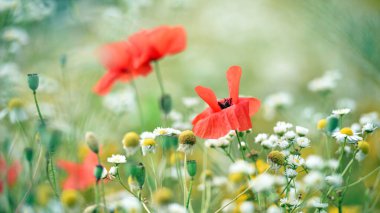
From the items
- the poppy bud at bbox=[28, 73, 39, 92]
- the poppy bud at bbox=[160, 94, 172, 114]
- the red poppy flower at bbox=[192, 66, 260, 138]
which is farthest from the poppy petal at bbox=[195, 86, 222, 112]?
the poppy bud at bbox=[28, 73, 39, 92]

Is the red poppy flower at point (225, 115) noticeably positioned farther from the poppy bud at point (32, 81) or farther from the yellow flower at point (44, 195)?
the yellow flower at point (44, 195)

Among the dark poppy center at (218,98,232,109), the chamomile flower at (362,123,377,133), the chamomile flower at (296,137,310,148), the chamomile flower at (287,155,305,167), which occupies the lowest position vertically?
the chamomile flower at (287,155,305,167)

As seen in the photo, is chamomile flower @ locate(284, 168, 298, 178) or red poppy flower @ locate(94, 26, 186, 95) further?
red poppy flower @ locate(94, 26, 186, 95)

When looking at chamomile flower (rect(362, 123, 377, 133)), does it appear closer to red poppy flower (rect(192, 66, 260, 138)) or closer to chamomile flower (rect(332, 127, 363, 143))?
chamomile flower (rect(332, 127, 363, 143))

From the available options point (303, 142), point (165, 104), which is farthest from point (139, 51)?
point (303, 142)

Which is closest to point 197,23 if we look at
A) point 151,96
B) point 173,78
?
point 173,78

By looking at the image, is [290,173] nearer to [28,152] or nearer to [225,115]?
[225,115]

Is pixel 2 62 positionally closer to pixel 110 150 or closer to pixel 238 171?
pixel 110 150
